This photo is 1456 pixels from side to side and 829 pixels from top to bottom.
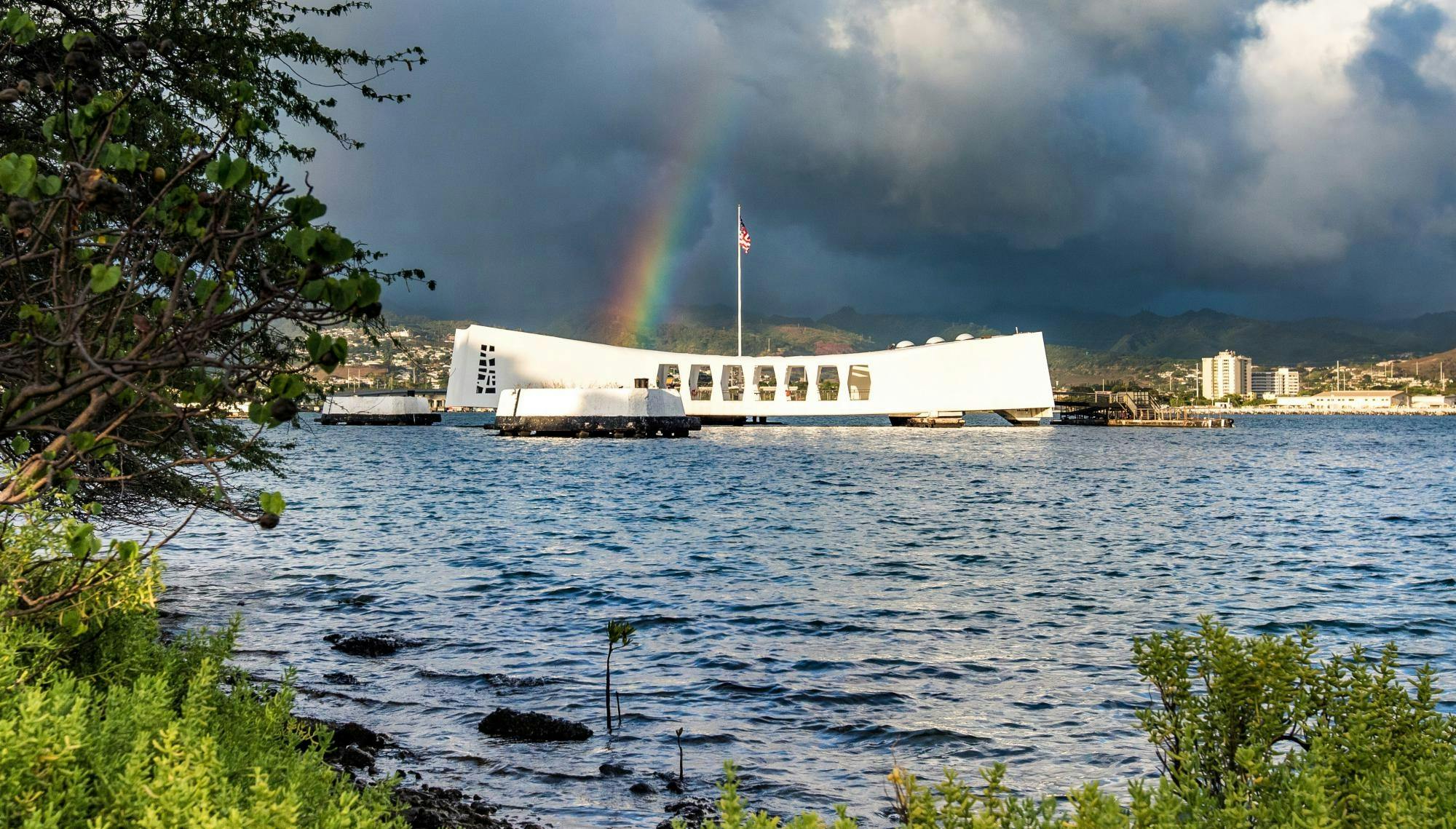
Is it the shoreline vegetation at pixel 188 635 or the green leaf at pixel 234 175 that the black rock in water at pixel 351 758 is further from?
the green leaf at pixel 234 175

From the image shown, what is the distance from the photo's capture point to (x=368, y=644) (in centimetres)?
1099

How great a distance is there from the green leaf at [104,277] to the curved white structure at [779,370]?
9284 cm

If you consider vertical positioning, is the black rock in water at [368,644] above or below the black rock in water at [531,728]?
below

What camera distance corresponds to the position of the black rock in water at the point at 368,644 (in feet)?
35.4

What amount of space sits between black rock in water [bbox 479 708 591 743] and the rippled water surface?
135 millimetres

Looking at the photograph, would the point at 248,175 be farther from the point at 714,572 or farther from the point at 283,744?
the point at 714,572

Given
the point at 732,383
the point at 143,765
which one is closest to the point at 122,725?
the point at 143,765

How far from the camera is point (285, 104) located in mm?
9781

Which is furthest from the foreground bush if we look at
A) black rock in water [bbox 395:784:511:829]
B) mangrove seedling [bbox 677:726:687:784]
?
mangrove seedling [bbox 677:726:687:784]

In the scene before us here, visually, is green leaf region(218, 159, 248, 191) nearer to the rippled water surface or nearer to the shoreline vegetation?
the shoreline vegetation

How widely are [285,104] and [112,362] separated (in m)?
8.32

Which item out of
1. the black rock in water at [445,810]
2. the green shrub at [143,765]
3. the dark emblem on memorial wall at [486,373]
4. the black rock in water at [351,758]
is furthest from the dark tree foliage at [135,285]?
the dark emblem on memorial wall at [486,373]

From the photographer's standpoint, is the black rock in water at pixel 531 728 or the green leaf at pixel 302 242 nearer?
the green leaf at pixel 302 242

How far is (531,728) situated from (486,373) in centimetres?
9415
